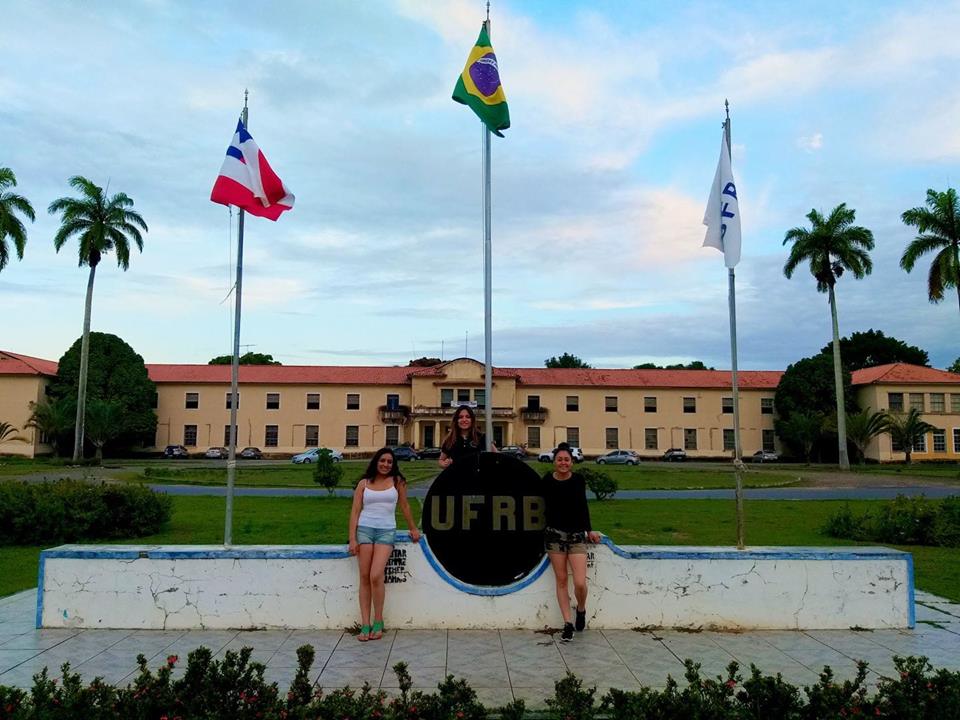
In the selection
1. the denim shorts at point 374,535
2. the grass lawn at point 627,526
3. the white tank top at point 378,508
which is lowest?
the grass lawn at point 627,526

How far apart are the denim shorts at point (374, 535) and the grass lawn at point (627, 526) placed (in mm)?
4384

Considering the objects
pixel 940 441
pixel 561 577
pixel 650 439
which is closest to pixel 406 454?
pixel 650 439

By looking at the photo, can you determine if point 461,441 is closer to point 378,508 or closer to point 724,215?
point 378,508

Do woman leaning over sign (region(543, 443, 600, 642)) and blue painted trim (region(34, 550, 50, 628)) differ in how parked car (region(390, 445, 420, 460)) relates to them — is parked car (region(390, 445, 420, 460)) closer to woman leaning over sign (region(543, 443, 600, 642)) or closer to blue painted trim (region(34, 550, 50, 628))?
blue painted trim (region(34, 550, 50, 628))

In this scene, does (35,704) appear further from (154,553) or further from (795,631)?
(795,631)

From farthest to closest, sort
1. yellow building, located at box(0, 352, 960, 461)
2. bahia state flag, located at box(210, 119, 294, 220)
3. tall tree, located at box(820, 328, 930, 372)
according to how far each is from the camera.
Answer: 1. tall tree, located at box(820, 328, 930, 372)
2. yellow building, located at box(0, 352, 960, 461)
3. bahia state flag, located at box(210, 119, 294, 220)

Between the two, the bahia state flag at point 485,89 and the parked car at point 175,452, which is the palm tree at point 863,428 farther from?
the parked car at point 175,452

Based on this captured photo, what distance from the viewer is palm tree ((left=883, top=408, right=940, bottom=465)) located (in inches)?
1714

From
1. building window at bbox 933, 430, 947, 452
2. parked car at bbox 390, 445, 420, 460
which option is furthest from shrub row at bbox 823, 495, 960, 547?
building window at bbox 933, 430, 947, 452

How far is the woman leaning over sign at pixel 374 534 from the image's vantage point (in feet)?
19.5

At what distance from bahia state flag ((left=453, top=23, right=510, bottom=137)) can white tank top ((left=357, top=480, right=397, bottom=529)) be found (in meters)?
4.05

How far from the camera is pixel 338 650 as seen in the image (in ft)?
Answer: 18.2

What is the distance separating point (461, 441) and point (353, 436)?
163 feet

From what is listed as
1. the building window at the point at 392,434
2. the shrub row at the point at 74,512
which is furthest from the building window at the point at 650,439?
the shrub row at the point at 74,512
